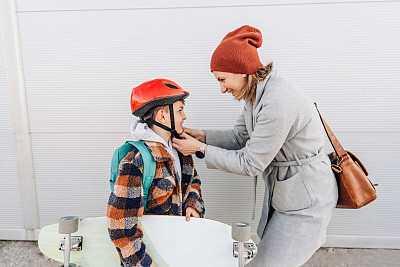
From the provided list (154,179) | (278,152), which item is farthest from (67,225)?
(278,152)

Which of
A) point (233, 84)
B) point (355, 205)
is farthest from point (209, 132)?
point (355, 205)

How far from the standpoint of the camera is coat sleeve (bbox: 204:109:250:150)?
86.4 inches

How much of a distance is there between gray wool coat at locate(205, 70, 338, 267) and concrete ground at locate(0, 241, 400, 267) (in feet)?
4.08

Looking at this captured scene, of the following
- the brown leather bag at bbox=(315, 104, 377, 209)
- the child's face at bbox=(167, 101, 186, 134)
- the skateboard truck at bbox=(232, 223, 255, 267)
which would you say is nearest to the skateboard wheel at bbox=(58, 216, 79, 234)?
the child's face at bbox=(167, 101, 186, 134)

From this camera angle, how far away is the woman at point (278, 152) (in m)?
1.70

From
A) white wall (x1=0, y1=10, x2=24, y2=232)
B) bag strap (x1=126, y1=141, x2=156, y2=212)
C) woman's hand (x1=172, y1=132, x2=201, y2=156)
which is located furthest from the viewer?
white wall (x1=0, y1=10, x2=24, y2=232)

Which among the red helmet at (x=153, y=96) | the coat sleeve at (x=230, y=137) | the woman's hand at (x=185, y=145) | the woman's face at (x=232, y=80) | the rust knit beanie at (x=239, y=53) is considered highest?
the rust knit beanie at (x=239, y=53)

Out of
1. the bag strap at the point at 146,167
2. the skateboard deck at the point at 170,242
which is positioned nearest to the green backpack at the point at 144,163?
the bag strap at the point at 146,167

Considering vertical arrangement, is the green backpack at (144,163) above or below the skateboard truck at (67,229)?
above

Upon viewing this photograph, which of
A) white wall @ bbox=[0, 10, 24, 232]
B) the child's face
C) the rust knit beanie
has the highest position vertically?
the rust knit beanie

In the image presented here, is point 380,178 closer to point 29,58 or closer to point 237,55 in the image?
point 237,55

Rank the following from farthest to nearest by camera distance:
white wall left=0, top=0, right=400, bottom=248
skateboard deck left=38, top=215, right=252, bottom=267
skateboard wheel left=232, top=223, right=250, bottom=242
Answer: white wall left=0, top=0, right=400, bottom=248
skateboard deck left=38, top=215, right=252, bottom=267
skateboard wheel left=232, top=223, right=250, bottom=242

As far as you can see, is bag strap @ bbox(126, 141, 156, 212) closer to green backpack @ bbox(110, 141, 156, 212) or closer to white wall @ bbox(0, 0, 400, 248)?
green backpack @ bbox(110, 141, 156, 212)

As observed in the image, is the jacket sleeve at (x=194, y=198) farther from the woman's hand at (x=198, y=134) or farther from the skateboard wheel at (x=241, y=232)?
the skateboard wheel at (x=241, y=232)
